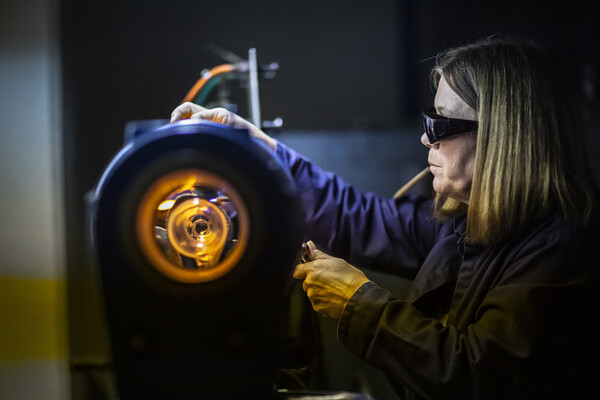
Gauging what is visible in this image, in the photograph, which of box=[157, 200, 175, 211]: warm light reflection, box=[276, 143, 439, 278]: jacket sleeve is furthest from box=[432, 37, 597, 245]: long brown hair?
box=[157, 200, 175, 211]: warm light reflection

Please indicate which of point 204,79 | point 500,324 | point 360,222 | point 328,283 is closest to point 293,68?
point 204,79

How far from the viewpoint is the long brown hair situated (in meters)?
0.81

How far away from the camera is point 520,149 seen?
0.82 metres

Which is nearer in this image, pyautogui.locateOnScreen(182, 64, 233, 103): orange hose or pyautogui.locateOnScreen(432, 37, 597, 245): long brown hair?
pyautogui.locateOnScreen(432, 37, 597, 245): long brown hair

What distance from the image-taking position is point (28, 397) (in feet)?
4.17

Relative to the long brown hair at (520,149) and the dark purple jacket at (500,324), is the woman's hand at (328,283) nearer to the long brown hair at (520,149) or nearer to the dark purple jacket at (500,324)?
the dark purple jacket at (500,324)

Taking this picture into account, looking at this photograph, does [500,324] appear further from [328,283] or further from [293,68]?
[293,68]

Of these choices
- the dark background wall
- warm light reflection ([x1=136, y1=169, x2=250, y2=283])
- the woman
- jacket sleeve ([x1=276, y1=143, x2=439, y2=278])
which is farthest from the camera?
the dark background wall

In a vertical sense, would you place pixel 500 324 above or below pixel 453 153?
below

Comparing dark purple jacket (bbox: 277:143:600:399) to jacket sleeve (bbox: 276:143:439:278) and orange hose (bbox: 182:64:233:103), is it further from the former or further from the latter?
orange hose (bbox: 182:64:233:103)

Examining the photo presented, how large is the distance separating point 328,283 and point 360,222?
30 centimetres

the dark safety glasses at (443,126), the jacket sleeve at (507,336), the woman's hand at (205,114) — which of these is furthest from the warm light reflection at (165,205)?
the dark safety glasses at (443,126)

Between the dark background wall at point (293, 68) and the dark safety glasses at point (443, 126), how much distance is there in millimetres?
210

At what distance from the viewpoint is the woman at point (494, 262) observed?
0.74m
